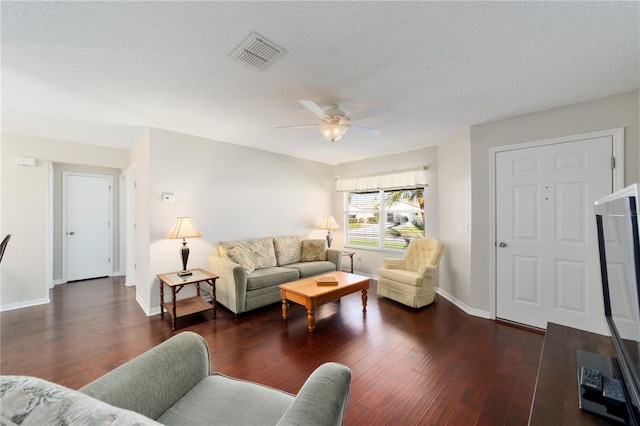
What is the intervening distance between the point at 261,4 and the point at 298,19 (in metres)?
0.21

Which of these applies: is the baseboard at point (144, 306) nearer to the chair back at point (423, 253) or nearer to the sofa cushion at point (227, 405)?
the sofa cushion at point (227, 405)

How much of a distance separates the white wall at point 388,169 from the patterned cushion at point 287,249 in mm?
1368

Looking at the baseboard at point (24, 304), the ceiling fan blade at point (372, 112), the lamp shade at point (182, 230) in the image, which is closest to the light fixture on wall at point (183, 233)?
the lamp shade at point (182, 230)

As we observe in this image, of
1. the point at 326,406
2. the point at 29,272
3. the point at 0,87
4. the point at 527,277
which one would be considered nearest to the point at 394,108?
the point at 527,277

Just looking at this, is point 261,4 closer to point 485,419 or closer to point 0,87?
point 0,87

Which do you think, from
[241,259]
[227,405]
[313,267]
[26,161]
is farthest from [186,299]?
[26,161]

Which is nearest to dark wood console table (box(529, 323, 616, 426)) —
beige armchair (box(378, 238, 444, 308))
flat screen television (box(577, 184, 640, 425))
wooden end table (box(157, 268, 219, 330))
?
flat screen television (box(577, 184, 640, 425))

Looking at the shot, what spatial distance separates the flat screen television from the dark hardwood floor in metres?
0.84

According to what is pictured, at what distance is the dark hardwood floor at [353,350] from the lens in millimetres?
1739

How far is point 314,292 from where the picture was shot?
284 cm

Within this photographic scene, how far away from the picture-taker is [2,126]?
10.2ft

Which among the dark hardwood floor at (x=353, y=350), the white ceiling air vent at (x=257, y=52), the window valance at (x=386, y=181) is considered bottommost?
the dark hardwood floor at (x=353, y=350)

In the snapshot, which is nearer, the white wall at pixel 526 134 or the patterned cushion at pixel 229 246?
the white wall at pixel 526 134

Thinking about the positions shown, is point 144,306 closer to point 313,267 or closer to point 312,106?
point 313,267
